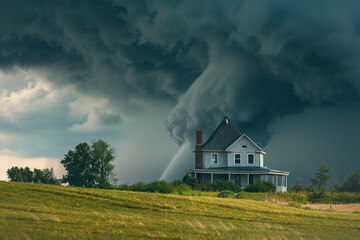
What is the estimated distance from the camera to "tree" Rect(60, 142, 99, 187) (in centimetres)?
6900

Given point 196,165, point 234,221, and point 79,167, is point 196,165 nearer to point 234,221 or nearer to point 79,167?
point 79,167

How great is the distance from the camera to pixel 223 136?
6931 centimetres

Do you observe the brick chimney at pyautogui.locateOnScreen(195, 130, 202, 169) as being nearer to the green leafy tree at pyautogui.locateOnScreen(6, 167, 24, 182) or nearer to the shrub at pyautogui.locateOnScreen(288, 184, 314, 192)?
the shrub at pyautogui.locateOnScreen(288, 184, 314, 192)

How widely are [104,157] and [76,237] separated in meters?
52.9

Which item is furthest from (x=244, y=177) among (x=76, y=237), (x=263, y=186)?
(x=76, y=237)

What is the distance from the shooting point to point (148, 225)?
2028 cm

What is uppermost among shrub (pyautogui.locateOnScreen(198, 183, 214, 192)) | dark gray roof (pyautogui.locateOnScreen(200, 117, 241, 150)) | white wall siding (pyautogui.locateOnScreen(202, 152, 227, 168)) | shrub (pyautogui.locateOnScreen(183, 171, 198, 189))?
dark gray roof (pyautogui.locateOnScreen(200, 117, 241, 150))

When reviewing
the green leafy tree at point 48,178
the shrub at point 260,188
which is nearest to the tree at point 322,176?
the shrub at point 260,188

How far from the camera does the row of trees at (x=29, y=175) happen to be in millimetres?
80875

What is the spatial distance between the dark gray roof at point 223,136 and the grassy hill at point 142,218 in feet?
120

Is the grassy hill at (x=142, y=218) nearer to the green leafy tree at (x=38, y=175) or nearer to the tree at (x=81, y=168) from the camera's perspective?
the tree at (x=81, y=168)

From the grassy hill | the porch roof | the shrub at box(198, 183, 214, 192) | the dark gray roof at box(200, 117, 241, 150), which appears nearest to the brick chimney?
the dark gray roof at box(200, 117, 241, 150)

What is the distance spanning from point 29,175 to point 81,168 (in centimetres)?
2267

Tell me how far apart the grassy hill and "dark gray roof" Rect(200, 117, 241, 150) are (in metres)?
36.7
